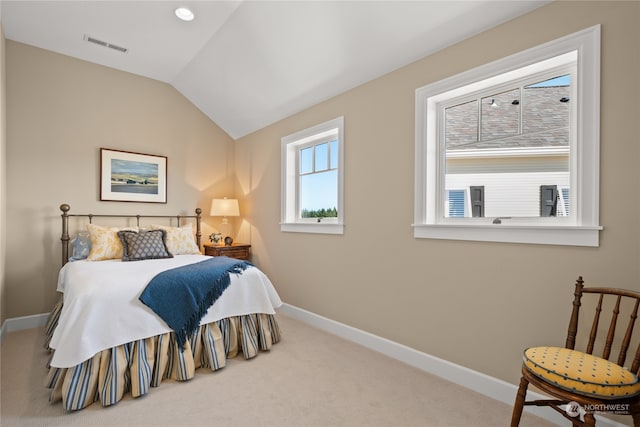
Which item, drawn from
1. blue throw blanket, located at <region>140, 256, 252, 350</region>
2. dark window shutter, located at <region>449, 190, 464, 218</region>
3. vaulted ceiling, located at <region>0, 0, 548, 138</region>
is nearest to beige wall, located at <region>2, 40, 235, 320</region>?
vaulted ceiling, located at <region>0, 0, 548, 138</region>

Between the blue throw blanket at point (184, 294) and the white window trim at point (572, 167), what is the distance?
1642mm

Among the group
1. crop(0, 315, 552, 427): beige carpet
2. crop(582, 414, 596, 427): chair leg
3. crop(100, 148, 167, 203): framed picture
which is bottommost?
crop(0, 315, 552, 427): beige carpet

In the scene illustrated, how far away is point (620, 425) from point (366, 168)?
7.36ft

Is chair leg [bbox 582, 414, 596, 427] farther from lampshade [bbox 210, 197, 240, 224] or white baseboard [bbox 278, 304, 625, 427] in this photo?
lampshade [bbox 210, 197, 240, 224]

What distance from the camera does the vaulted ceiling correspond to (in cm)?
232

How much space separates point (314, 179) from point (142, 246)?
77.0 inches

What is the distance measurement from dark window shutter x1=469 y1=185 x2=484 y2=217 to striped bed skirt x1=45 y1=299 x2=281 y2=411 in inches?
75.3

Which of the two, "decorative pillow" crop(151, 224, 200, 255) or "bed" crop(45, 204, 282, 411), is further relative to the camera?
"decorative pillow" crop(151, 224, 200, 255)

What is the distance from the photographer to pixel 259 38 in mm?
3092

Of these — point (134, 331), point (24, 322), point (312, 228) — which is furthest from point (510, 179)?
point (24, 322)

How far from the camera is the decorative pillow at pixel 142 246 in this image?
11.0 ft

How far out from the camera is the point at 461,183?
2418 mm

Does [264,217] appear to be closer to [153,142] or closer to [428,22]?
[153,142]

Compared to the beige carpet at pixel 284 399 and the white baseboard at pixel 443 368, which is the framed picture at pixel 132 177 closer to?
the beige carpet at pixel 284 399
